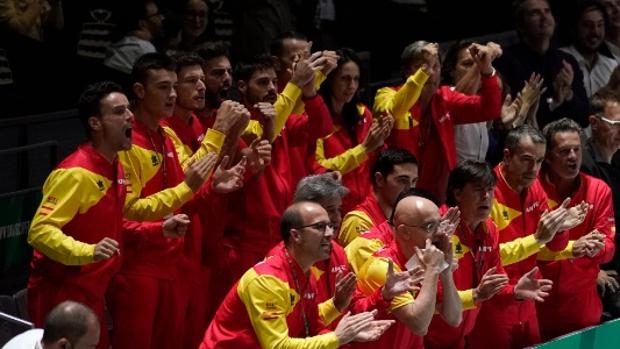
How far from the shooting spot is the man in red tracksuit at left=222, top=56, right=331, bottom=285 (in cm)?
882

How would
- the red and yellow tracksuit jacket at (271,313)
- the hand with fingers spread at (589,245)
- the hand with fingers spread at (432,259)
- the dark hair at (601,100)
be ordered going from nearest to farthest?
the red and yellow tracksuit jacket at (271,313) → the hand with fingers spread at (432,259) → the hand with fingers spread at (589,245) → the dark hair at (601,100)

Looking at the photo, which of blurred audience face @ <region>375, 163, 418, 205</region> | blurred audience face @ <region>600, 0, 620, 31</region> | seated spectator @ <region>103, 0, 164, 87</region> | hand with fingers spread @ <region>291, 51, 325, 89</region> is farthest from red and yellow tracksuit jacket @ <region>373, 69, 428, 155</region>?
blurred audience face @ <region>600, 0, 620, 31</region>

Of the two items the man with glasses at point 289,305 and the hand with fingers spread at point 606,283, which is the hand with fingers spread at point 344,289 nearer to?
the man with glasses at point 289,305

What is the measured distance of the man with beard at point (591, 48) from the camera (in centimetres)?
1213

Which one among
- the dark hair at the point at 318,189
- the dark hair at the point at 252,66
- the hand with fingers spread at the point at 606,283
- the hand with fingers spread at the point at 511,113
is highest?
the dark hair at the point at 252,66

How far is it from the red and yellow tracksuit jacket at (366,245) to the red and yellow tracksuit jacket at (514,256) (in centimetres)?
100

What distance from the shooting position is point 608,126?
10.1 metres

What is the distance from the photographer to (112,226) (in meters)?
7.81

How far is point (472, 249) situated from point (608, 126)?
83.3 inches

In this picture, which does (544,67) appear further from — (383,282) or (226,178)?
(383,282)

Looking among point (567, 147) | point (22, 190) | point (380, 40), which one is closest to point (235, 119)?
point (22, 190)

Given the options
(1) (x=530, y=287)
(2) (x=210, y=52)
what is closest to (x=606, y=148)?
(1) (x=530, y=287)

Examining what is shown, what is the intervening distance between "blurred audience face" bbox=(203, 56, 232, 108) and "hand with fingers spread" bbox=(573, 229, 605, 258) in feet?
7.48

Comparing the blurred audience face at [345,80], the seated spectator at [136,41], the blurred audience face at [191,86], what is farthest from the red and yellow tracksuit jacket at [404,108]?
the seated spectator at [136,41]
